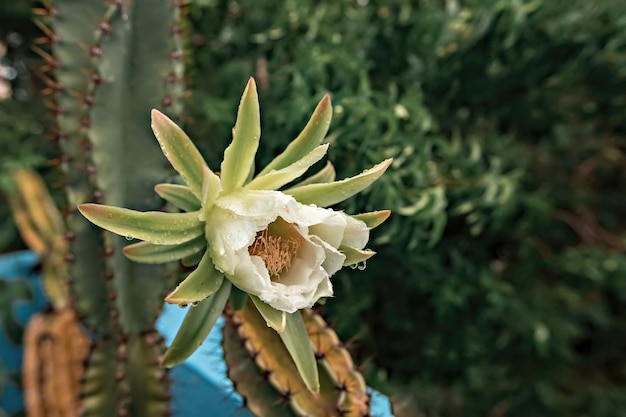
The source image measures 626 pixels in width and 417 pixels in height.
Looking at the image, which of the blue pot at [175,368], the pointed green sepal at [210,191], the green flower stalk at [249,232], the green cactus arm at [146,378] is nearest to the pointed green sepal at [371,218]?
the green flower stalk at [249,232]

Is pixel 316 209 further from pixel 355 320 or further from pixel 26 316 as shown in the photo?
pixel 26 316

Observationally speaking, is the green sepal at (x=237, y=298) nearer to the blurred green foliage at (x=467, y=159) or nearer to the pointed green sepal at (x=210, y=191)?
the pointed green sepal at (x=210, y=191)

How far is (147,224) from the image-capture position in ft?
1.58

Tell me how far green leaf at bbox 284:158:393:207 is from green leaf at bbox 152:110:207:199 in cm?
7

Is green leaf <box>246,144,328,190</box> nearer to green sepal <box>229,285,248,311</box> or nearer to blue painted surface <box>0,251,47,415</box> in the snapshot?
green sepal <box>229,285,248,311</box>

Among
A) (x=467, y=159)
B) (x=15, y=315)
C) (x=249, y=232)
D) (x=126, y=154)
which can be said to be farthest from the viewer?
(x=15, y=315)

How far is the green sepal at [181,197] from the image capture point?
20.4 inches

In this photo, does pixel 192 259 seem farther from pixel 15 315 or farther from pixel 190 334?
pixel 15 315

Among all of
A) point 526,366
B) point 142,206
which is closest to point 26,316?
point 142,206

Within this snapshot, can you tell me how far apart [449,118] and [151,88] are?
22.7 inches

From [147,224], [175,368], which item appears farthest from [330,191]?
[175,368]

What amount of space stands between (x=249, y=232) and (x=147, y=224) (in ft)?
0.28

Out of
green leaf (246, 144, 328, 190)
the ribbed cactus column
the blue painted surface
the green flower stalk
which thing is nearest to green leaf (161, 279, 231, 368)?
the green flower stalk

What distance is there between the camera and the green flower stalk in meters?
0.45
